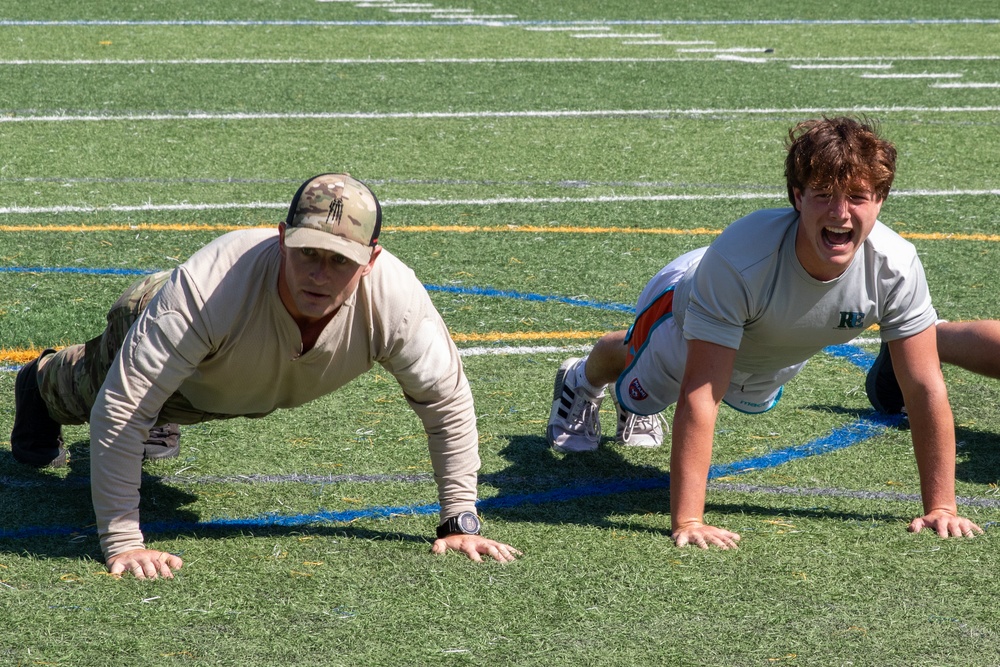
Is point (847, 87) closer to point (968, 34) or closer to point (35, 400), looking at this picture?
point (968, 34)

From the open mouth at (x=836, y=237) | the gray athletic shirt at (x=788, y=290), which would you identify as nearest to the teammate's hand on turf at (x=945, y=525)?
the gray athletic shirt at (x=788, y=290)

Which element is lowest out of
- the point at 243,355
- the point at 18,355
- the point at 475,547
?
the point at 18,355

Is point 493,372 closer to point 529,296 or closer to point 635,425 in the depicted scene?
point 635,425

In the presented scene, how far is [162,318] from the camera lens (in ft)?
11.3

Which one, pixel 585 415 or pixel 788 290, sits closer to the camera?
pixel 788 290

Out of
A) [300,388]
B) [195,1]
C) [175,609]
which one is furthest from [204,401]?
[195,1]

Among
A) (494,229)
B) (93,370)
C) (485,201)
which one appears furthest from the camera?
(485,201)

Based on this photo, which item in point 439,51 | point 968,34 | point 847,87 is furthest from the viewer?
point 968,34

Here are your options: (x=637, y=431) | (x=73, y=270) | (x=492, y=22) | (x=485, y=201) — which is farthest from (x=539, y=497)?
(x=492, y=22)

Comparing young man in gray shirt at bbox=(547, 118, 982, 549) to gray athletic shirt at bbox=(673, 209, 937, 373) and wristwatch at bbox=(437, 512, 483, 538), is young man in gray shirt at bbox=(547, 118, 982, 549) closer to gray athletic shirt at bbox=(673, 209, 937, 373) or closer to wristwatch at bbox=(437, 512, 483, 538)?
gray athletic shirt at bbox=(673, 209, 937, 373)

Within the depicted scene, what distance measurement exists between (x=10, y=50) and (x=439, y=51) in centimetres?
486

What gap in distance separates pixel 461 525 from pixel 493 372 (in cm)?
199

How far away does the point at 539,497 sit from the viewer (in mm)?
4512

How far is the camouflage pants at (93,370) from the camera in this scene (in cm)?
393
